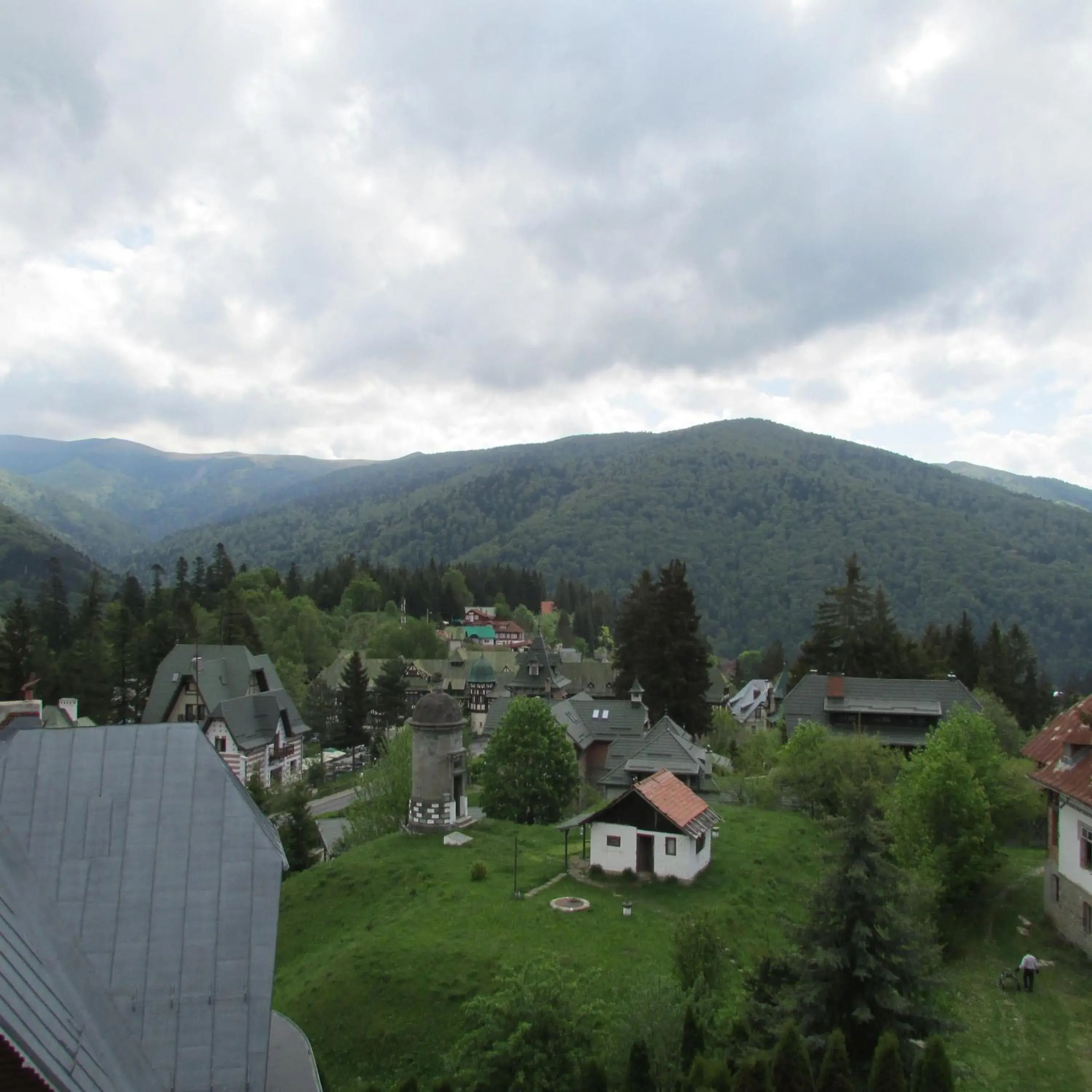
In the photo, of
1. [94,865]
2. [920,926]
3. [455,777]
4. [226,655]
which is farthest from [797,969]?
[226,655]

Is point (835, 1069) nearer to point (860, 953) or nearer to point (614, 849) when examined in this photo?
point (860, 953)

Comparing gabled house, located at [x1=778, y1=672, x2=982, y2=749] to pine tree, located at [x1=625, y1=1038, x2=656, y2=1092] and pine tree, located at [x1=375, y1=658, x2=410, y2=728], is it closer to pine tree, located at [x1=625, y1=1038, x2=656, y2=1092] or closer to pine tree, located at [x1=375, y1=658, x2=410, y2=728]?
pine tree, located at [x1=375, y1=658, x2=410, y2=728]

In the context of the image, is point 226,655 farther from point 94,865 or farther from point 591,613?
point 591,613

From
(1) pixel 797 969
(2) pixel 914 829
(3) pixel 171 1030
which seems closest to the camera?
(3) pixel 171 1030

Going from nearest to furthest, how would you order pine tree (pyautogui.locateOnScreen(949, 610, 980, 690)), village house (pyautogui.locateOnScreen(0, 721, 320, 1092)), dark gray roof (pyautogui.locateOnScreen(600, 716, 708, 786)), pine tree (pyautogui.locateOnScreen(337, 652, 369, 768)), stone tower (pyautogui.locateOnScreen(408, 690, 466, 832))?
village house (pyautogui.locateOnScreen(0, 721, 320, 1092)), stone tower (pyautogui.locateOnScreen(408, 690, 466, 832)), dark gray roof (pyautogui.locateOnScreen(600, 716, 708, 786)), pine tree (pyautogui.locateOnScreen(949, 610, 980, 690)), pine tree (pyautogui.locateOnScreen(337, 652, 369, 768))

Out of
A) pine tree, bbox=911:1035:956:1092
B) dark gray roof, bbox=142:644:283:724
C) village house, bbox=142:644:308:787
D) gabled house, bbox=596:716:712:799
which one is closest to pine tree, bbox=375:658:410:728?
village house, bbox=142:644:308:787

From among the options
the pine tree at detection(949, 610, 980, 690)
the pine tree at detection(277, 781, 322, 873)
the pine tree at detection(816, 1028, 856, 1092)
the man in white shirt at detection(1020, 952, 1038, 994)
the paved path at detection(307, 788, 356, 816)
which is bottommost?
the paved path at detection(307, 788, 356, 816)

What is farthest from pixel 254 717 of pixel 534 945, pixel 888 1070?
pixel 888 1070
